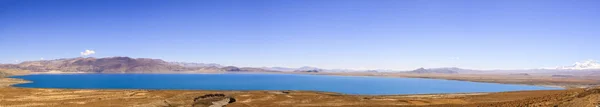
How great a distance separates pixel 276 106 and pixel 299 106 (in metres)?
3.33

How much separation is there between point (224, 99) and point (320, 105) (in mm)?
17695

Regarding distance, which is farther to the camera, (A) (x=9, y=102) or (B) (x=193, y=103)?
(B) (x=193, y=103)

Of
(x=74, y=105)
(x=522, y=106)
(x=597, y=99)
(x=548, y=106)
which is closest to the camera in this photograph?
(x=597, y=99)

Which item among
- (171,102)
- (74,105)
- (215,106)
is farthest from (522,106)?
(74,105)

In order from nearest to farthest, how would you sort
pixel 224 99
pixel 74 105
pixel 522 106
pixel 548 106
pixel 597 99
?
1. pixel 597 99
2. pixel 548 106
3. pixel 522 106
4. pixel 74 105
5. pixel 224 99

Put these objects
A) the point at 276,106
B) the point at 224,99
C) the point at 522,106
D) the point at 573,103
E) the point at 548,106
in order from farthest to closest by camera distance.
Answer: the point at 224,99
the point at 276,106
the point at 522,106
the point at 548,106
the point at 573,103

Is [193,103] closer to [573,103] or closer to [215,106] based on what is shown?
[215,106]

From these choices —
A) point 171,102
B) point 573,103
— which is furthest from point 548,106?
point 171,102

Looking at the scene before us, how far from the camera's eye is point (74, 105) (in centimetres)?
4597

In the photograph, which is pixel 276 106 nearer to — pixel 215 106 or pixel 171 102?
pixel 215 106

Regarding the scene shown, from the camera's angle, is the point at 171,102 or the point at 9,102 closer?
the point at 9,102

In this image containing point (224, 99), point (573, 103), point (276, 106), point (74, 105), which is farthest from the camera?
point (224, 99)

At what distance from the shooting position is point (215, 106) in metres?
53.7

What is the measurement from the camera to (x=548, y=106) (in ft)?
81.1
